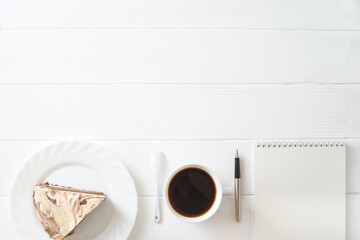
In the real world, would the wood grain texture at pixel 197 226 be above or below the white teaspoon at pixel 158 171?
below

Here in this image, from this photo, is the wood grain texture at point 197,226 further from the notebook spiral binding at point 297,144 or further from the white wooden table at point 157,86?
the notebook spiral binding at point 297,144

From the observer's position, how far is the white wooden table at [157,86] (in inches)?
28.7

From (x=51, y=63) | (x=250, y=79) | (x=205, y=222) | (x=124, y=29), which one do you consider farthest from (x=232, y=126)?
(x=51, y=63)

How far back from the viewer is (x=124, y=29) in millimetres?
732

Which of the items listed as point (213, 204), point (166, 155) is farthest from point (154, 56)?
point (213, 204)

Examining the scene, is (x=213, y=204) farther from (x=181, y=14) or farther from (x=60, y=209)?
(x=181, y=14)

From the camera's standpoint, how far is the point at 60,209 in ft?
2.17

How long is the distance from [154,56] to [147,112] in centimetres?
13

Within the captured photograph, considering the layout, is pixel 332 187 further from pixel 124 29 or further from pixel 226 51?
pixel 124 29

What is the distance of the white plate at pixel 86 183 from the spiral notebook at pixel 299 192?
11.9 inches

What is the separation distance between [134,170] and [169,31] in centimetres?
33

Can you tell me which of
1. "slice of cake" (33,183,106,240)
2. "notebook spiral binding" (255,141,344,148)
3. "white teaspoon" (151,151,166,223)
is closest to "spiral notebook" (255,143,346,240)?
"notebook spiral binding" (255,141,344,148)

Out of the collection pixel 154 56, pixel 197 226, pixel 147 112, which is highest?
pixel 154 56

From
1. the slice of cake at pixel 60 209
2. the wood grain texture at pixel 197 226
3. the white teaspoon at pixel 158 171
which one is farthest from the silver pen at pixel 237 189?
the slice of cake at pixel 60 209
